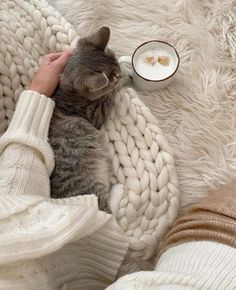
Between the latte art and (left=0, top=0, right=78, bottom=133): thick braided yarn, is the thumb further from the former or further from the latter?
the latte art

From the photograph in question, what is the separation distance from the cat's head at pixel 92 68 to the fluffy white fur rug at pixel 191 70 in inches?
4.3

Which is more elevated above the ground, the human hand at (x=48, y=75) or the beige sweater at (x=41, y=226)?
the human hand at (x=48, y=75)

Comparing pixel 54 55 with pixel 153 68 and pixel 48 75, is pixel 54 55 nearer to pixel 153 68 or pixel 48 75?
pixel 48 75

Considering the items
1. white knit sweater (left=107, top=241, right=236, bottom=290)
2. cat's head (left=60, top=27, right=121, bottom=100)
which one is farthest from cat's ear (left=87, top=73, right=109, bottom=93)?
white knit sweater (left=107, top=241, right=236, bottom=290)

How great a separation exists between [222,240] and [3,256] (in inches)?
11.2

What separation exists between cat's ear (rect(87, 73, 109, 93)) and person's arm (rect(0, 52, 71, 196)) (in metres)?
0.09

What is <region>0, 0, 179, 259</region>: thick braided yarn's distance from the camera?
0.89 meters

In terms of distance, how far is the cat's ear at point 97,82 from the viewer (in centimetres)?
88

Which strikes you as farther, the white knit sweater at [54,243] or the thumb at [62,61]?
the thumb at [62,61]

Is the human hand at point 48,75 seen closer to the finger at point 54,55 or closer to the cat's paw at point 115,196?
the finger at point 54,55

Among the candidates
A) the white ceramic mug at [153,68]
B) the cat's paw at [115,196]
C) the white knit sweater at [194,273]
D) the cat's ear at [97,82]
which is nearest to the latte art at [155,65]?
the white ceramic mug at [153,68]

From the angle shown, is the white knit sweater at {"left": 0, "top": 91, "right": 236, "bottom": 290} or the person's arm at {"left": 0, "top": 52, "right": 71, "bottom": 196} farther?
the person's arm at {"left": 0, "top": 52, "right": 71, "bottom": 196}

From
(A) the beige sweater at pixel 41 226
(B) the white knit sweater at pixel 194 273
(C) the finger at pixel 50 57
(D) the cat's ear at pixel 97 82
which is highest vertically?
(D) the cat's ear at pixel 97 82

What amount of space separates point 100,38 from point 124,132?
184 mm
